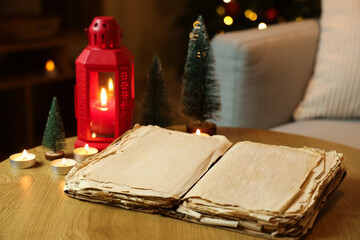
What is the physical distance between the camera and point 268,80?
1708 mm

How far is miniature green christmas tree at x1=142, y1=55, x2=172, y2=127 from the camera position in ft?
3.91

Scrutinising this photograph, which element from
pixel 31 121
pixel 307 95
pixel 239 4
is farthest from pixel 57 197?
pixel 239 4

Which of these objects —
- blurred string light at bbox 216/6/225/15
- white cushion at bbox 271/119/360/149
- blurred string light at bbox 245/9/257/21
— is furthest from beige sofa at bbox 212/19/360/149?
blurred string light at bbox 216/6/225/15

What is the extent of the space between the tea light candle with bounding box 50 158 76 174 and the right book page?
0.91 ft

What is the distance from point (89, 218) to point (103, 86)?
36 centimetres

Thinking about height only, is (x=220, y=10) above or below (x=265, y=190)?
above

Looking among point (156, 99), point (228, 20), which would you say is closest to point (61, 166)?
point (156, 99)

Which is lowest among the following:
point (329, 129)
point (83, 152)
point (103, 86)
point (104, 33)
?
point (329, 129)

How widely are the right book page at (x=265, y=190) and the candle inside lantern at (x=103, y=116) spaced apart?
28cm

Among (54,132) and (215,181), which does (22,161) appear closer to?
(54,132)

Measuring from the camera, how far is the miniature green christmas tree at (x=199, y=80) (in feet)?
3.84

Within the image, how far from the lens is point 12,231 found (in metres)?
0.78

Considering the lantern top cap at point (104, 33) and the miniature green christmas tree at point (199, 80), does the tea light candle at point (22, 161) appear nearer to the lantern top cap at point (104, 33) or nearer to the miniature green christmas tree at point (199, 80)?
the lantern top cap at point (104, 33)

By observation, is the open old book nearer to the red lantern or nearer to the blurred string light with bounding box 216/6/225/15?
the red lantern
